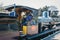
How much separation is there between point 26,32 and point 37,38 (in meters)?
1.09

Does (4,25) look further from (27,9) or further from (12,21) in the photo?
(27,9)

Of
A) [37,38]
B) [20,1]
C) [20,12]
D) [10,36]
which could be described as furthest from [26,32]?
[20,1]

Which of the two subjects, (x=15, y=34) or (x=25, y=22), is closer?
(x=15, y=34)

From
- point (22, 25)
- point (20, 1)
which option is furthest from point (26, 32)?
point (20, 1)

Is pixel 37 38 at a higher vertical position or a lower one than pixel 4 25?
lower

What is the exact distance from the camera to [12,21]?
214 inches

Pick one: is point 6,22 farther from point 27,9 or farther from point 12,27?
point 27,9

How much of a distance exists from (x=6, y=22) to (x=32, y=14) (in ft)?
12.9

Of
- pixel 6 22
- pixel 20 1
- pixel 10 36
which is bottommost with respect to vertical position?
pixel 10 36

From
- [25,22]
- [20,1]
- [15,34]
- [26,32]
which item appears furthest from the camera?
[20,1]

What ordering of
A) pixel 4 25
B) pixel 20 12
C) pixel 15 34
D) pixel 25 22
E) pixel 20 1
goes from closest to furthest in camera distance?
1. pixel 4 25
2. pixel 15 34
3. pixel 25 22
4. pixel 20 12
5. pixel 20 1

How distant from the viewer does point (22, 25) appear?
833 cm

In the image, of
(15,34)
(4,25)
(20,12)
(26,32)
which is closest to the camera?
(4,25)

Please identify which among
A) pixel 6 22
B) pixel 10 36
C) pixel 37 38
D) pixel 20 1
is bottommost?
pixel 37 38
